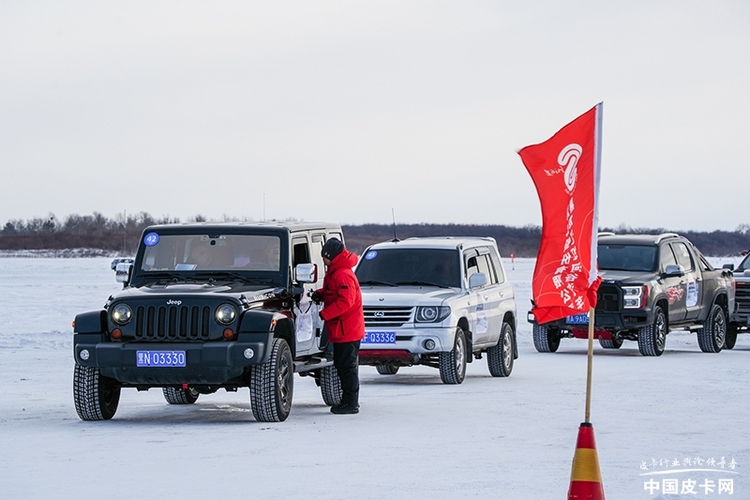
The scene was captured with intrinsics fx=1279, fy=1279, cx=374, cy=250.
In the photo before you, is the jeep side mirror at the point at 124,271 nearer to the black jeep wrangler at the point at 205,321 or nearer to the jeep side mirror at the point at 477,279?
the black jeep wrangler at the point at 205,321

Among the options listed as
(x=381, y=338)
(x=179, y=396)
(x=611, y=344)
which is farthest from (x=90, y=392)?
(x=611, y=344)

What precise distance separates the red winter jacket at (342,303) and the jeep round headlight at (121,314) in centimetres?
197

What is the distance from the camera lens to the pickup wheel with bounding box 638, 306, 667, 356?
72.0 ft

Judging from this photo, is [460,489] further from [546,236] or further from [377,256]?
[377,256]

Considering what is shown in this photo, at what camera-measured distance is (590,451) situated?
7.21 meters

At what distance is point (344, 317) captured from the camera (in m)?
13.0

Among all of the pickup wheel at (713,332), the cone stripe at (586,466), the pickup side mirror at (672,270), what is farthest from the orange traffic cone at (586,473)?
the pickup wheel at (713,332)

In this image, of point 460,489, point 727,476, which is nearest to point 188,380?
point 460,489

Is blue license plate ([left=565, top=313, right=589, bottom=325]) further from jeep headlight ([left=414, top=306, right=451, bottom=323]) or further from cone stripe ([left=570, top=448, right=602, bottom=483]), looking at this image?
cone stripe ([left=570, top=448, right=602, bottom=483])

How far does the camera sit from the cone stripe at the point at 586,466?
23.3 ft

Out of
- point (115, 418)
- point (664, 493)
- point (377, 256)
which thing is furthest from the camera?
point (377, 256)

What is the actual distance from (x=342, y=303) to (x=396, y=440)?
7.76 feet

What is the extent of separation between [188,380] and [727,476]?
523cm

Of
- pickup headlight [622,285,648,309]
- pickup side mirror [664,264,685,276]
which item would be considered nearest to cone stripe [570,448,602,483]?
pickup headlight [622,285,648,309]
